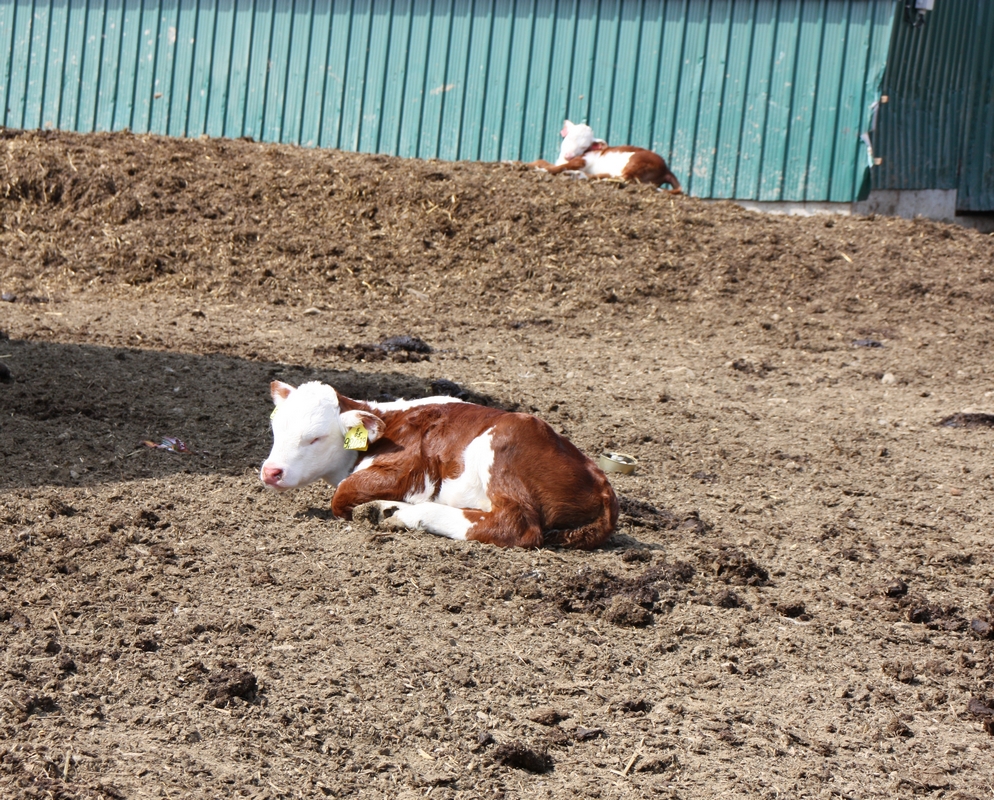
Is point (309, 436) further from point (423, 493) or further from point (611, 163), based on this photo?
point (611, 163)

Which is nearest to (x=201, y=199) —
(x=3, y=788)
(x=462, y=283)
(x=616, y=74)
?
(x=462, y=283)

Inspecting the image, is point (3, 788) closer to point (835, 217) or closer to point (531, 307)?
point (531, 307)

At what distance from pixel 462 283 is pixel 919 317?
4.63 m

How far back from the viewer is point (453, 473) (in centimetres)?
569

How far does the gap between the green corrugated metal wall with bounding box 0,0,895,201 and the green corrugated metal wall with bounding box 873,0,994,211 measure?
83cm

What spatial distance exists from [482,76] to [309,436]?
11887 mm

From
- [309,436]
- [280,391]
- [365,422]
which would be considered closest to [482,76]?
[280,391]

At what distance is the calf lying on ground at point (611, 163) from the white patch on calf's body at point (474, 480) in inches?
385

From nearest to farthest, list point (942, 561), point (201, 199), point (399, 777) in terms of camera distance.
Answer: point (399, 777) → point (942, 561) → point (201, 199)

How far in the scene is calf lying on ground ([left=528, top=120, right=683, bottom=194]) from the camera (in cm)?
1489

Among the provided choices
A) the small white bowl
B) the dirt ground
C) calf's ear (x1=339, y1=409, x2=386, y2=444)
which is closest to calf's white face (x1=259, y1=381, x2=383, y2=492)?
calf's ear (x1=339, y1=409, x2=386, y2=444)

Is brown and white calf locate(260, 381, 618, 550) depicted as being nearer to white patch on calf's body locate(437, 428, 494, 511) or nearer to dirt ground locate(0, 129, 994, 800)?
white patch on calf's body locate(437, 428, 494, 511)

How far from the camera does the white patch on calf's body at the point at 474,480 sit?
562 centimetres

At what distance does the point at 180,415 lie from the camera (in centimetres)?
753
